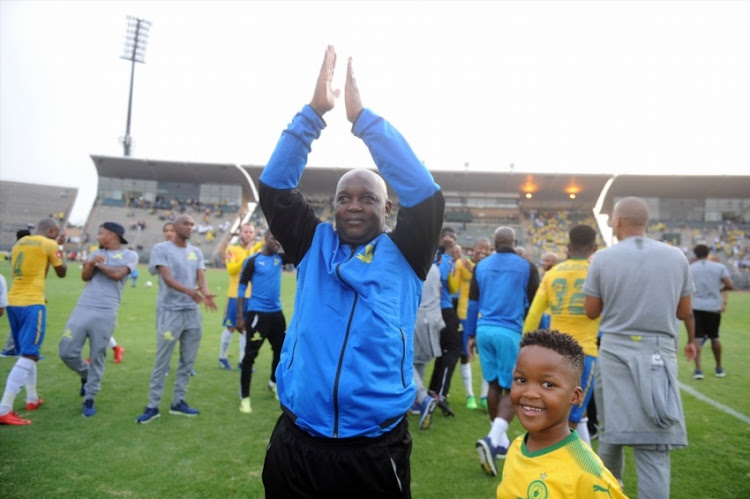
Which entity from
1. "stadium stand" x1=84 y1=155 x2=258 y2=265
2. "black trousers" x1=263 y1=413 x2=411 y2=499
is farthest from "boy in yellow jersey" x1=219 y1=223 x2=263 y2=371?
"stadium stand" x1=84 y1=155 x2=258 y2=265

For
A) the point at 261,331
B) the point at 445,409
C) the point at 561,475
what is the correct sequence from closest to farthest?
the point at 561,475 → the point at 445,409 → the point at 261,331

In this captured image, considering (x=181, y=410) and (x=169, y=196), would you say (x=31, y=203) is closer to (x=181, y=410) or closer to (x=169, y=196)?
(x=169, y=196)

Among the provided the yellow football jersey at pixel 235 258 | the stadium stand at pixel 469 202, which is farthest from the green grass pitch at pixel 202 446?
the stadium stand at pixel 469 202

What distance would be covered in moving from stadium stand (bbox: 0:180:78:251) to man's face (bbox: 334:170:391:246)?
169 ft

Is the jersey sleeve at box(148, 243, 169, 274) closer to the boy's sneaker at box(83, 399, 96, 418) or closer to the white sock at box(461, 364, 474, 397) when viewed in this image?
the boy's sneaker at box(83, 399, 96, 418)

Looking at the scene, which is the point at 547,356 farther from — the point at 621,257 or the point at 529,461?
the point at 621,257

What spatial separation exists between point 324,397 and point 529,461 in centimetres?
85

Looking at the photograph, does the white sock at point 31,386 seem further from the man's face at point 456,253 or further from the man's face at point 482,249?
the man's face at point 482,249

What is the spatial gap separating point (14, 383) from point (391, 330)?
16.3 feet

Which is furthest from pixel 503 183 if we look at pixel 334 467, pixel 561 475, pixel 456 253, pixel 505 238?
pixel 334 467

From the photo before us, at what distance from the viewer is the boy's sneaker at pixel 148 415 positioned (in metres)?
4.73

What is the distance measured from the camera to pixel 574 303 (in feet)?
12.8

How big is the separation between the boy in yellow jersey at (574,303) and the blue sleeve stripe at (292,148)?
8.89ft

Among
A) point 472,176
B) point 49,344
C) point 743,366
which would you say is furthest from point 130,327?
point 472,176
